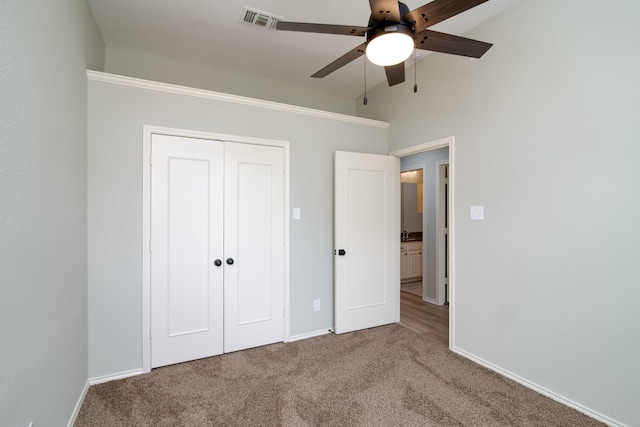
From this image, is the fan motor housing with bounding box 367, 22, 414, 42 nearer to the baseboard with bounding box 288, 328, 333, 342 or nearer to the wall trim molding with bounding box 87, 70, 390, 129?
the wall trim molding with bounding box 87, 70, 390, 129

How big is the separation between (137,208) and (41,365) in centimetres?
134

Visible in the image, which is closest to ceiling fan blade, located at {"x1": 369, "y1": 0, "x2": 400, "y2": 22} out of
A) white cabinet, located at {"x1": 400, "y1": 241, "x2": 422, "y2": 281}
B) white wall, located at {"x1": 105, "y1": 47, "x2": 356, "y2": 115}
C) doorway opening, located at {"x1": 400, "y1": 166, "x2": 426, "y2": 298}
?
white wall, located at {"x1": 105, "y1": 47, "x2": 356, "y2": 115}

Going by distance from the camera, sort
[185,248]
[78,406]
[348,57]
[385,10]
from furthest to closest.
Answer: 1. [185,248]
2. [78,406]
3. [348,57]
4. [385,10]

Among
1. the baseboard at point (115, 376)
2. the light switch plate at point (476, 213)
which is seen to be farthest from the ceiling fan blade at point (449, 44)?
the baseboard at point (115, 376)

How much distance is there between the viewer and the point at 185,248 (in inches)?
104

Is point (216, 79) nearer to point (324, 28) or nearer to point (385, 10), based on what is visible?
point (324, 28)

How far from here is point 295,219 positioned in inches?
124

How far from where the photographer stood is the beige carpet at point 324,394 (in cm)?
191

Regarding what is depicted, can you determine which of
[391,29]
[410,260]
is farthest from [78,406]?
[410,260]

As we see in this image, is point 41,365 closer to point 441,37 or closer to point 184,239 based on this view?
point 184,239

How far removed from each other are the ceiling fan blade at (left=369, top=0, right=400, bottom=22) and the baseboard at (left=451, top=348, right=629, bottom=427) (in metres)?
2.73

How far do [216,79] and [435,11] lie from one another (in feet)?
9.14

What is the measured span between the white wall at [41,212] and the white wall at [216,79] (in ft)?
3.26

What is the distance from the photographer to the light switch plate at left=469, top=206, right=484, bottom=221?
262cm
